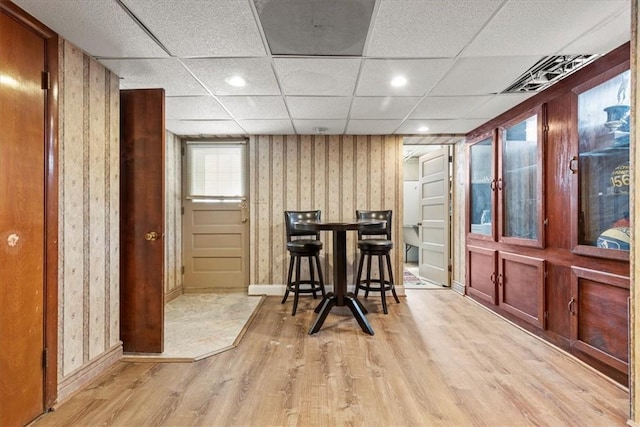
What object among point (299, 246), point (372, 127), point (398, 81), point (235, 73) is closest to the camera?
point (235, 73)

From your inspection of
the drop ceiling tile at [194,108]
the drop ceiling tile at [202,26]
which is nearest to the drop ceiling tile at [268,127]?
the drop ceiling tile at [194,108]

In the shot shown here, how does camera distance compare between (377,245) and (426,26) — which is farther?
(377,245)

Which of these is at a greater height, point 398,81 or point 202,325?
point 398,81

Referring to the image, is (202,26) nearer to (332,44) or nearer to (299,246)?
(332,44)

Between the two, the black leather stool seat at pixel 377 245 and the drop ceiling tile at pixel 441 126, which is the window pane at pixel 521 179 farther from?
the black leather stool seat at pixel 377 245

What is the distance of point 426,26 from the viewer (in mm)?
1722

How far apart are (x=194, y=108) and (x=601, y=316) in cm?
374

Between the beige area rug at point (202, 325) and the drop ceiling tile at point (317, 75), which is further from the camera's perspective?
the beige area rug at point (202, 325)

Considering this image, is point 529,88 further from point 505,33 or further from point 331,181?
point 331,181

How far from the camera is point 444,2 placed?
1.53 meters

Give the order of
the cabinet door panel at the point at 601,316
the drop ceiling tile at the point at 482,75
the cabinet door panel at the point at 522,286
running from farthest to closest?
1. the cabinet door panel at the point at 522,286
2. the drop ceiling tile at the point at 482,75
3. the cabinet door panel at the point at 601,316

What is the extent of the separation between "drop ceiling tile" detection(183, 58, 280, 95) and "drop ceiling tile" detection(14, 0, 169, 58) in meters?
0.26

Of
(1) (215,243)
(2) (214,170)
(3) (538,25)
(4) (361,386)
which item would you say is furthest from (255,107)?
(4) (361,386)

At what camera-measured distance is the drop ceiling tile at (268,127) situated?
3537 millimetres
